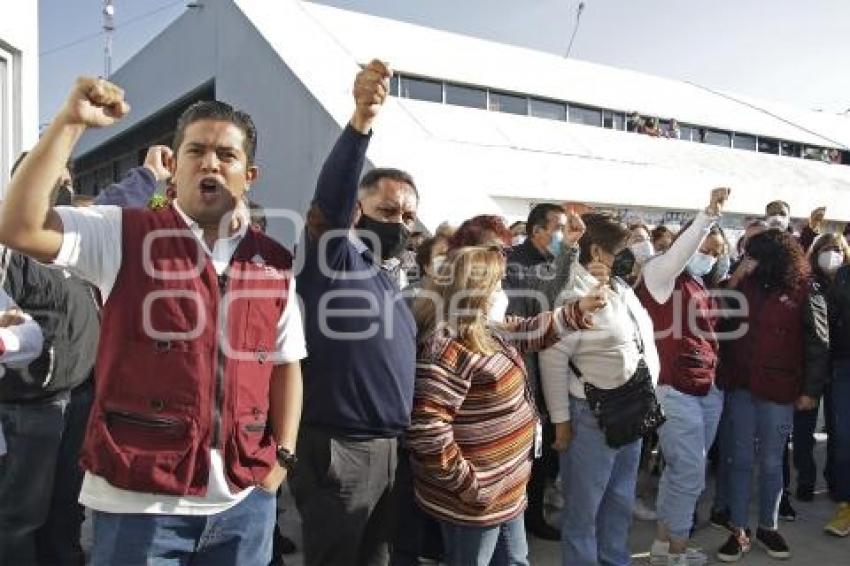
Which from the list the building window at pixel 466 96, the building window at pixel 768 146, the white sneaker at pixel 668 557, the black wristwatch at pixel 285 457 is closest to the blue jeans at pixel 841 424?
the white sneaker at pixel 668 557

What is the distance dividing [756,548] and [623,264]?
206 centimetres

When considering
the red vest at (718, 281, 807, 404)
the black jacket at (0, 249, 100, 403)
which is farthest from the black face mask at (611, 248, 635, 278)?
the black jacket at (0, 249, 100, 403)

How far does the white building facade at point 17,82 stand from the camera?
4.07 meters

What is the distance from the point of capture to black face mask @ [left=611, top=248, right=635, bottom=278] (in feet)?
11.4

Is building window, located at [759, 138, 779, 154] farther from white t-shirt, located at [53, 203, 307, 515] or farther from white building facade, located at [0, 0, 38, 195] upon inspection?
white t-shirt, located at [53, 203, 307, 515]

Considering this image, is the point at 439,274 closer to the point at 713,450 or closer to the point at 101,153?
the point at 713,450

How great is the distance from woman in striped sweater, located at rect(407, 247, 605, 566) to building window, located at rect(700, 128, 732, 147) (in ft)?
66.9

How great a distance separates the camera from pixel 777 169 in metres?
20.5

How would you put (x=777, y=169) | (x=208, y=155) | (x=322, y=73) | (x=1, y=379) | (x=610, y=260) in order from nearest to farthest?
1. (x=208, y=155)
2. (x=1, y=379)
3. (x=610, y=260)
4. (x=322, y=73)
5. (x=777, y=169)

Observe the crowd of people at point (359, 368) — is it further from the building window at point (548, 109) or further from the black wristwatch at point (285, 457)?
the building window at point (548, 109)

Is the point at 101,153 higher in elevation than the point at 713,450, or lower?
higher

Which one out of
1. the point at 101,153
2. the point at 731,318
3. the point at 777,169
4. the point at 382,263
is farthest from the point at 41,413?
the point at 777,169

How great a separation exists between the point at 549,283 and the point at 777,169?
1966 centimetres

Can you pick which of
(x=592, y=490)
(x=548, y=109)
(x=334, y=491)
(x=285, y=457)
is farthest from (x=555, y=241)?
(x=548, y=109)
